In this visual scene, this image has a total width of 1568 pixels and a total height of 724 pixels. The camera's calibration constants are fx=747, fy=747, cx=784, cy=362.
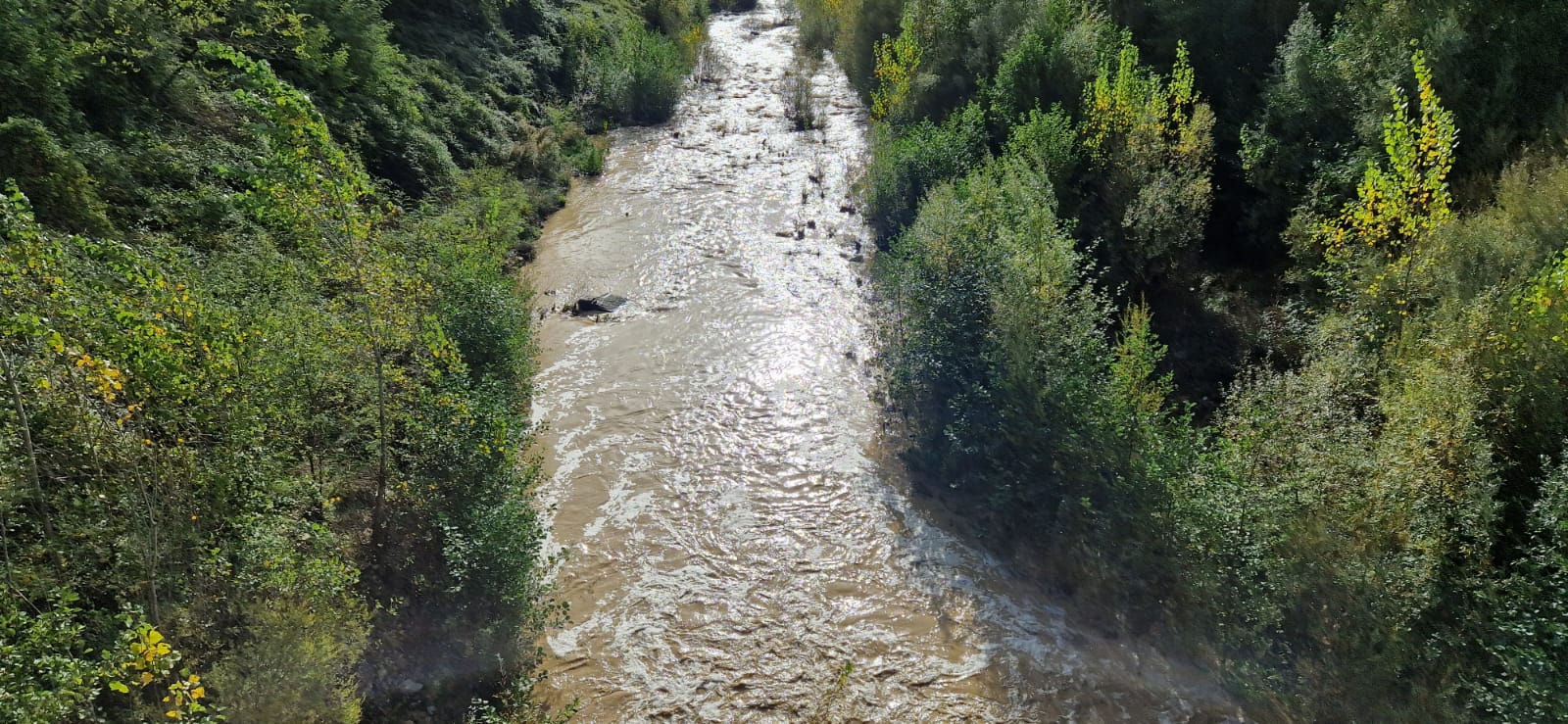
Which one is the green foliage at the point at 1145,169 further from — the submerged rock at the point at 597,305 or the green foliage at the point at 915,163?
the submerged rock at the point at 597,305

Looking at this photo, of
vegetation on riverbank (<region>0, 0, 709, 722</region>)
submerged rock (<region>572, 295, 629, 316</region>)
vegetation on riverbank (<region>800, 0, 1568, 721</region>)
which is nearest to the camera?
vegetation on riverbank (<region>0, 0, 709, 722</region>)

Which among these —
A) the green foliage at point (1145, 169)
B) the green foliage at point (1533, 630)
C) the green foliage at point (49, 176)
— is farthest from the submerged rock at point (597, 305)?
the green foliage at point (1533, 630)

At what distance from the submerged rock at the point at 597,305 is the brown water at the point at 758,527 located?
0.35m

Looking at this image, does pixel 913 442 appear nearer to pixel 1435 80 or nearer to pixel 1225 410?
pixel 1225 410

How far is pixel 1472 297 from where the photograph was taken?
795cm

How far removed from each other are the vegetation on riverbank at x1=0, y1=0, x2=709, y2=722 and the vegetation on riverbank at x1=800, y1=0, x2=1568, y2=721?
257 inches

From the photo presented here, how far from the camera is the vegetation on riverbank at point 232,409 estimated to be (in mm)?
5195

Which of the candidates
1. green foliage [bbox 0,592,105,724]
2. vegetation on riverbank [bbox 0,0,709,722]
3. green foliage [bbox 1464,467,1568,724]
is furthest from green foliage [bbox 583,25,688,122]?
green foliage [bbox 1464,467,1568,724]

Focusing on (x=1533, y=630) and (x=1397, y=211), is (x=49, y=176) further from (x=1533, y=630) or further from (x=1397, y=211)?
(x=1397, y=211)

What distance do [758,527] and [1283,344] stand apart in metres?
8.15

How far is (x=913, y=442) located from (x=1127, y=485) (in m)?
3.89

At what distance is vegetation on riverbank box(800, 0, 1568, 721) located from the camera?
6.59m

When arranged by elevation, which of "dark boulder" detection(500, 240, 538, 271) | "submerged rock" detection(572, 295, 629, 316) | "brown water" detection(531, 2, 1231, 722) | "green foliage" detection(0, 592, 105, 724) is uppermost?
"green foliage" detection(0, 592, 105, 724)

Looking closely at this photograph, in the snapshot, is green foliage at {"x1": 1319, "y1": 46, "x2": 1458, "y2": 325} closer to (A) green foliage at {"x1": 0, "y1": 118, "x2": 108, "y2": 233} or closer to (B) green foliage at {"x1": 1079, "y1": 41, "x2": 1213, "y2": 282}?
(B) green foliage at {"x1": 1079, "y1": 41, "x2": 1213, "y2": 282}
